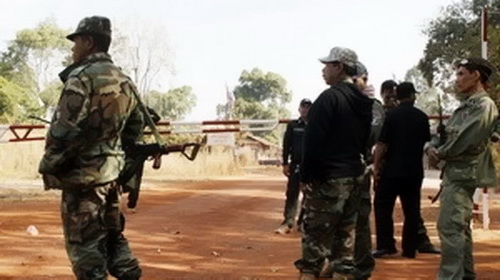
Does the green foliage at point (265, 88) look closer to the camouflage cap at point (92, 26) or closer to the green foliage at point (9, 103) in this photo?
the green foliage at point (9, 103)

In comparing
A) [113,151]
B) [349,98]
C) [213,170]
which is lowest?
[213,170]

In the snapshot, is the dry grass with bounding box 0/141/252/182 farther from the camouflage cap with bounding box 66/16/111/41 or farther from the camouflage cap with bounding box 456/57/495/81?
the camouflage cap with bounding box 66/16/111/41

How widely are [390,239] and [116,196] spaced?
12.8ft

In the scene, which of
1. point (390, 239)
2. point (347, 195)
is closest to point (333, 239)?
point (347, 195)

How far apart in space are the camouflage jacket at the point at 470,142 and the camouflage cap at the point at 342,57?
0.99 m

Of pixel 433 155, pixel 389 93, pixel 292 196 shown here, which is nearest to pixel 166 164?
pixel 292 196

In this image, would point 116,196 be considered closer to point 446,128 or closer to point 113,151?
point 113,151

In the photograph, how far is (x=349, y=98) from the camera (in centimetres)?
536

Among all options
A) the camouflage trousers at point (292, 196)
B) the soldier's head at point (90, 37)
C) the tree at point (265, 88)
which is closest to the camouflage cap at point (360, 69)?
the soldier's head at point (90, 37)

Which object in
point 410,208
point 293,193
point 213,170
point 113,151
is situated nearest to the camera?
point 113,151

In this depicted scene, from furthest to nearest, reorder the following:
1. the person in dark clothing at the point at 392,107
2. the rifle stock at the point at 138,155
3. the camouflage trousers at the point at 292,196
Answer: the camouflage trousers at the point at 292,196, the person in dark clothing at the point at 392,107, the rifle stock at the point at 138,155

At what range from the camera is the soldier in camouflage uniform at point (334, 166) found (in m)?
5.29

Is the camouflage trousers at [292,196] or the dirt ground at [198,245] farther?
the camouflage trousers at [292,196]

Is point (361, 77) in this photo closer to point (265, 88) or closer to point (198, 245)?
point (198, 245)
